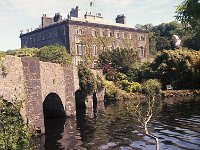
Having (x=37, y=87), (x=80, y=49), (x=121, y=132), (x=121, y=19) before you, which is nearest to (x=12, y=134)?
(x=37, y=87)

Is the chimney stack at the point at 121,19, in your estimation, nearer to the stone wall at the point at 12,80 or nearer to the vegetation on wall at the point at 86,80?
the vegetation on wall at the point at 86,80

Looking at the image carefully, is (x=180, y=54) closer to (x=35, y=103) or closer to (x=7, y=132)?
(x=35, y=103)

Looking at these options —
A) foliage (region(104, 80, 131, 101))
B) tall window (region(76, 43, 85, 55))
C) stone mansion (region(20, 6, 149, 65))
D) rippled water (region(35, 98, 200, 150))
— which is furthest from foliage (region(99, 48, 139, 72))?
rippled water (region(35, 98, 200, 150))

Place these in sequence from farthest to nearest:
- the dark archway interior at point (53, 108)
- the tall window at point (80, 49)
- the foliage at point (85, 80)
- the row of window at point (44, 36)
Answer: the row of window at point (44, 36) < the tall window at point (80, 49) < the foliage at point (85, 80) < the dark archway interior at point (53, 108)

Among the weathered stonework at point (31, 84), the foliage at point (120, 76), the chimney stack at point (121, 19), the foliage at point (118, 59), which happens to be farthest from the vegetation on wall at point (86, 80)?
the chimney stack at point (121, 19)

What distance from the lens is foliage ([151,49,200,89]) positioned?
5920 centimetres

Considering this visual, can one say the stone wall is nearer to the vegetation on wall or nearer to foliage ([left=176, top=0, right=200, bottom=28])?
foliage ([left=176, top=0, right=200, bottom=28])

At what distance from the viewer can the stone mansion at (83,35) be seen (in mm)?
68688

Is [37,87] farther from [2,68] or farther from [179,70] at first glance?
[179,70]

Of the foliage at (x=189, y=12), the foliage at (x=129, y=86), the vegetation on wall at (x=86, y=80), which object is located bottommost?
the foliage at (x=129, y=86)

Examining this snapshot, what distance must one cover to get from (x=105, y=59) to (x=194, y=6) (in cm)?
5593

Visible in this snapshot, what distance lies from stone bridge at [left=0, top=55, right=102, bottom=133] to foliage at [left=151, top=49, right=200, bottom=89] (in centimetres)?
2813

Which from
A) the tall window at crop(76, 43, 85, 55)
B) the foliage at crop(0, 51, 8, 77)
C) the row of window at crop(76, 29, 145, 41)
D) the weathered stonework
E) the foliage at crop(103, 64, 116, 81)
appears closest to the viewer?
the foliage at crop(0, 51, 8, 77)

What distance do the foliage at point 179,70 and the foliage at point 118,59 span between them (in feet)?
25.0
